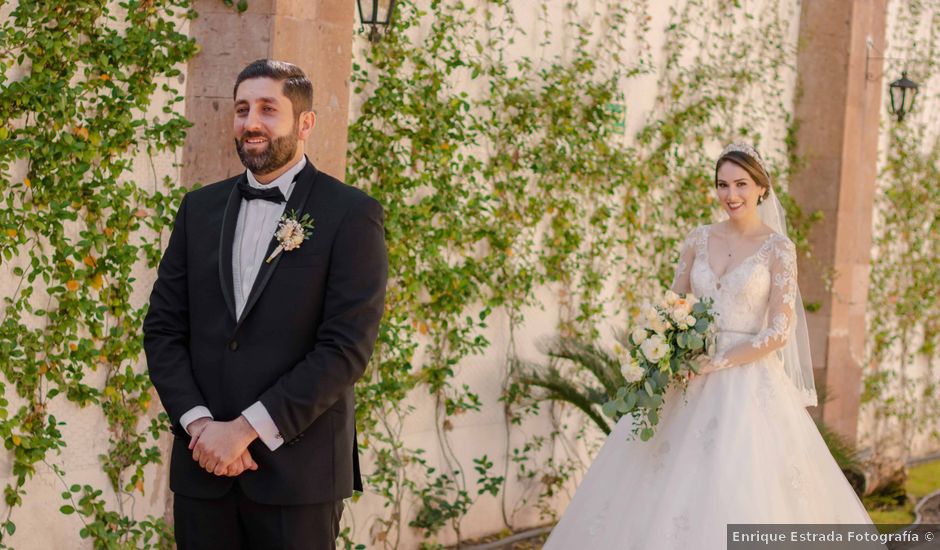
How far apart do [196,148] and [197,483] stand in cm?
188

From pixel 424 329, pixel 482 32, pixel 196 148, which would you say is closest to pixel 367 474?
pixel 424 329

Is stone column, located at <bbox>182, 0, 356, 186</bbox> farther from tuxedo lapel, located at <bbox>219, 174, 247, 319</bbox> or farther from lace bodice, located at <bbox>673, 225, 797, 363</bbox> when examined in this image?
lace bodice, located at <bbox>673, 225, 797, 363</bbox>

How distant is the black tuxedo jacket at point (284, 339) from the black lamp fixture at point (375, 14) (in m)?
2.35

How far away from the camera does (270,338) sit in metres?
3.01

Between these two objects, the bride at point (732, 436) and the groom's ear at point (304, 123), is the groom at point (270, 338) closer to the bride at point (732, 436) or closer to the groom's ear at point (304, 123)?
the groom's ear at point (304, 123)

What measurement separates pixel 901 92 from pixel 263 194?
7.80m

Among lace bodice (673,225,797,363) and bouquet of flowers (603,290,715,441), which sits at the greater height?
lace bodice (673,225,797,363)

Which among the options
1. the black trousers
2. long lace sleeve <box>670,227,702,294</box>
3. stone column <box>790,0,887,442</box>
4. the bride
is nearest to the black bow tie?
the black trousers

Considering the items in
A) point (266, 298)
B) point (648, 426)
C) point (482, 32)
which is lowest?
point (648, 426)

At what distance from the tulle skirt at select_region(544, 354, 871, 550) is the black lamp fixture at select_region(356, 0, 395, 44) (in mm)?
2138

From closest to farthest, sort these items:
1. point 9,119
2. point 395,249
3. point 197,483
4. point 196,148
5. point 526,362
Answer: point 197,483, point 9,119, point 196,148, point 395,249, point 526,362

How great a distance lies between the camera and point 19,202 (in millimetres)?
4113

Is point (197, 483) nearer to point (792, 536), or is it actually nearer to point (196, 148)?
point (196, 148)

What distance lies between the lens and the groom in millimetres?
2957
